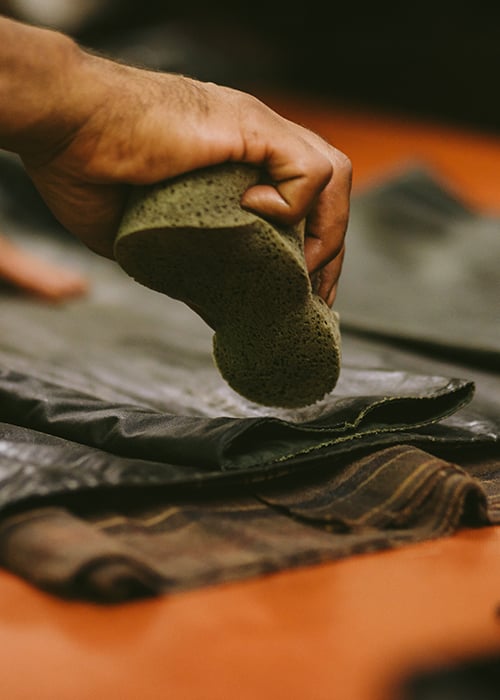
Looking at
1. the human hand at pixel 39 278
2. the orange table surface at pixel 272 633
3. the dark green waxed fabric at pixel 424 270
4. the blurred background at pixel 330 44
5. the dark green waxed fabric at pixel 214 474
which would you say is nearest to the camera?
the orange table surface at pixel 272 633

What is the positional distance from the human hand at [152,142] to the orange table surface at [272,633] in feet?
1.11

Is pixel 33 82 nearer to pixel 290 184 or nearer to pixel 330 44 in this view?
pixel 290 184

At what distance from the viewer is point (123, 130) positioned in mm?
933

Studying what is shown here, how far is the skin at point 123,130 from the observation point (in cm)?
92

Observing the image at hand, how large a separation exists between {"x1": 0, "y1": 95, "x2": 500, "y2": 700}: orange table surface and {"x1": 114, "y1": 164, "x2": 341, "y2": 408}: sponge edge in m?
0.23

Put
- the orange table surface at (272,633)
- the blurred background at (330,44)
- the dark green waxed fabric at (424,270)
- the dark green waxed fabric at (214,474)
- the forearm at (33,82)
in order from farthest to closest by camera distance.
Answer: the blurred background at (330,44)
the dark green waxed fabric at (424,270)
the forearm at (33,82)
the dark green waxed fabric at (214,474)
the orange table surface at (272,633)

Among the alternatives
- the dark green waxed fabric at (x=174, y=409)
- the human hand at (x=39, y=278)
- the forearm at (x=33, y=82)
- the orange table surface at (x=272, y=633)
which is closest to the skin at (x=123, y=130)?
the forearm at (x=33, y=82)

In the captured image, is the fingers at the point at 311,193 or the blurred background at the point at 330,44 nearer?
the fingers at the point at 311,193

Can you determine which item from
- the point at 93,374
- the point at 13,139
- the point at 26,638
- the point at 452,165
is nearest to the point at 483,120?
the point at 452,165

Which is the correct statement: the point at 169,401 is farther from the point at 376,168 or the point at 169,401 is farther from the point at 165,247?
the point at 376,168

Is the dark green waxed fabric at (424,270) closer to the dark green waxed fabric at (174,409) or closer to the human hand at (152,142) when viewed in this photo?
the dark green waxed fabric at (174,409)

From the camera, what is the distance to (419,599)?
2.69 ft

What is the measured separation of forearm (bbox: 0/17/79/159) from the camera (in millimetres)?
905

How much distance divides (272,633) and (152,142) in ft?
1.47
